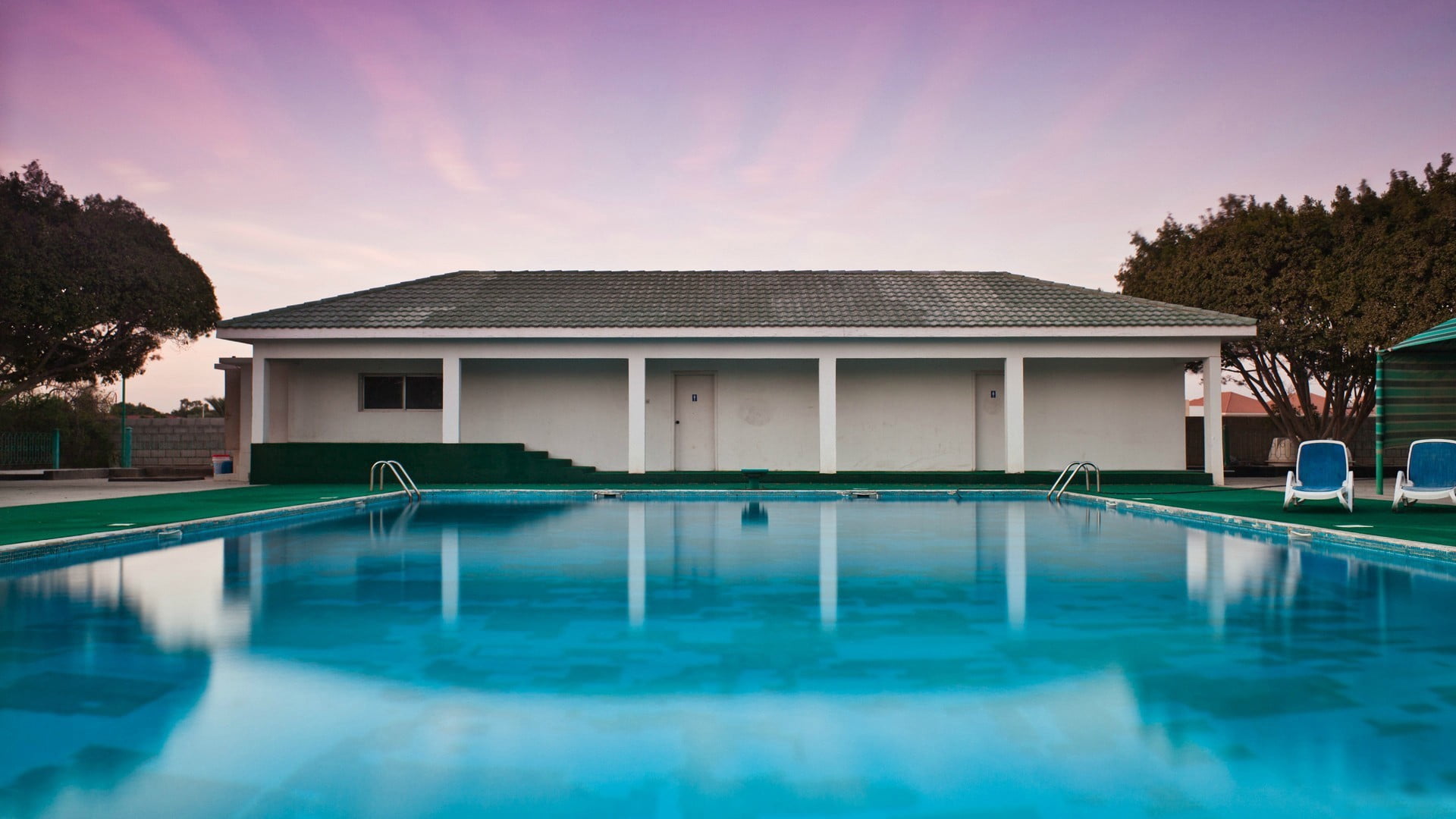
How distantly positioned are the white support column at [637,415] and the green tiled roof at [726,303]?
0.89m

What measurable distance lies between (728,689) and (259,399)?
54.1 feet

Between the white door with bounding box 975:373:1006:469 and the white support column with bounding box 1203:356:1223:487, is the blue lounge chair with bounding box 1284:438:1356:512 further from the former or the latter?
the white door with bounding box 975:373:1006:469

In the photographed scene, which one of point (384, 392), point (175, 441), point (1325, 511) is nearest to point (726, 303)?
point (384, 392)

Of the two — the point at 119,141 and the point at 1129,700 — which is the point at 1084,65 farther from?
the point at 119,141

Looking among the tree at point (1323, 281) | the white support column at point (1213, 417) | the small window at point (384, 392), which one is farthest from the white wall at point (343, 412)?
the tree at point (1323, 281)

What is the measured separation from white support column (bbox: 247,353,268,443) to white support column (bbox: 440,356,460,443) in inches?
143

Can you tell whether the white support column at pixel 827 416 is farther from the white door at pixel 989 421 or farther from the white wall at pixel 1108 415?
the white wall at pixel 1108 415

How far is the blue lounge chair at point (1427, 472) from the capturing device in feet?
34.8

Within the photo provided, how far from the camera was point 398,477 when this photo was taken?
1541 centimetres

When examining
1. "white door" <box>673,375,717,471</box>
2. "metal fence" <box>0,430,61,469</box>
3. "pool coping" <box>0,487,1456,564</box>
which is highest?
"white door" <box>673,375,717,471</box>

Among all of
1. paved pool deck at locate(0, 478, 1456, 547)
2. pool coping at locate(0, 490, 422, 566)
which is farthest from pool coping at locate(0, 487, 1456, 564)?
paved pool deck at locate(0, 478, 1456, 547)

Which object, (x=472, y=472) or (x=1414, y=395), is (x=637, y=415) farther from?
(x=1414, y=395)

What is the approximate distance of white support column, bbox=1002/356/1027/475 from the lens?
16.8 meters

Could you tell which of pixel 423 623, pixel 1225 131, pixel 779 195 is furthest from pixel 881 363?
pixel 423 623
